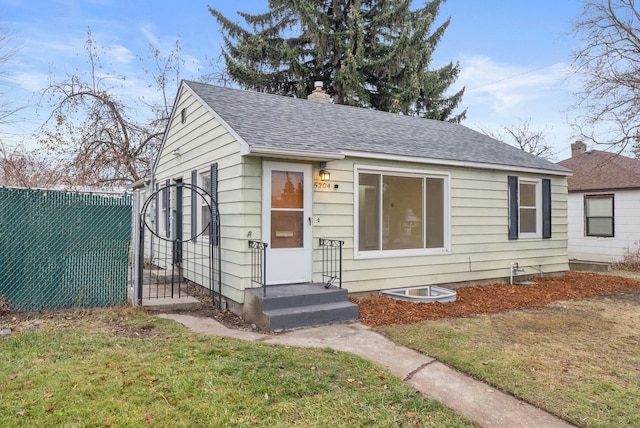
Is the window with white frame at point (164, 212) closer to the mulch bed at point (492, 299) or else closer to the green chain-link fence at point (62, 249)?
the green chain-link fence at point (62, 249)

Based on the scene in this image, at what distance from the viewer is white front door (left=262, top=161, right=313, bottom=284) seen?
5996mm

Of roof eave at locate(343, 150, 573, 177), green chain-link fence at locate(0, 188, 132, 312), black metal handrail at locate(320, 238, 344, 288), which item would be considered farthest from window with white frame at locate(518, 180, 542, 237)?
green chain-link fence at locate(0, 188, 132, 312)

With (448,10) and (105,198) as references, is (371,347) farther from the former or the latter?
(448,10)

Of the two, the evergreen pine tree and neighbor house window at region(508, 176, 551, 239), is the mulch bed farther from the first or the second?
the evergreen pine tree

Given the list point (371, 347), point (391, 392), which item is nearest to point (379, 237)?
point (371, 347)

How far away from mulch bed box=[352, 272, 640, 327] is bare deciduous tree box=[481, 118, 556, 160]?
1402cm

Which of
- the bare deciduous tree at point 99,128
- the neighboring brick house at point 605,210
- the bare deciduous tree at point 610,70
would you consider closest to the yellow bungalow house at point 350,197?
the bare deciduous tree at point 610,70

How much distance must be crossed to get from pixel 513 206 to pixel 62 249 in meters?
8.50

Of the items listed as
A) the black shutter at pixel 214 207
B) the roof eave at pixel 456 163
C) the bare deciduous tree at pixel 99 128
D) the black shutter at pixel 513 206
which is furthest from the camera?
the bare deciduous tree at pixel 99 128

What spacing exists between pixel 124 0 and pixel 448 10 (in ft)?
45.3

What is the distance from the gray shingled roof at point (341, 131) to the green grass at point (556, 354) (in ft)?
10.0

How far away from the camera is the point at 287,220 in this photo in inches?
243

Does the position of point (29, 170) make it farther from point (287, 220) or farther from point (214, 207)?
point (287, 220)

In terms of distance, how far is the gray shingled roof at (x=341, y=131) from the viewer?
634 cm
